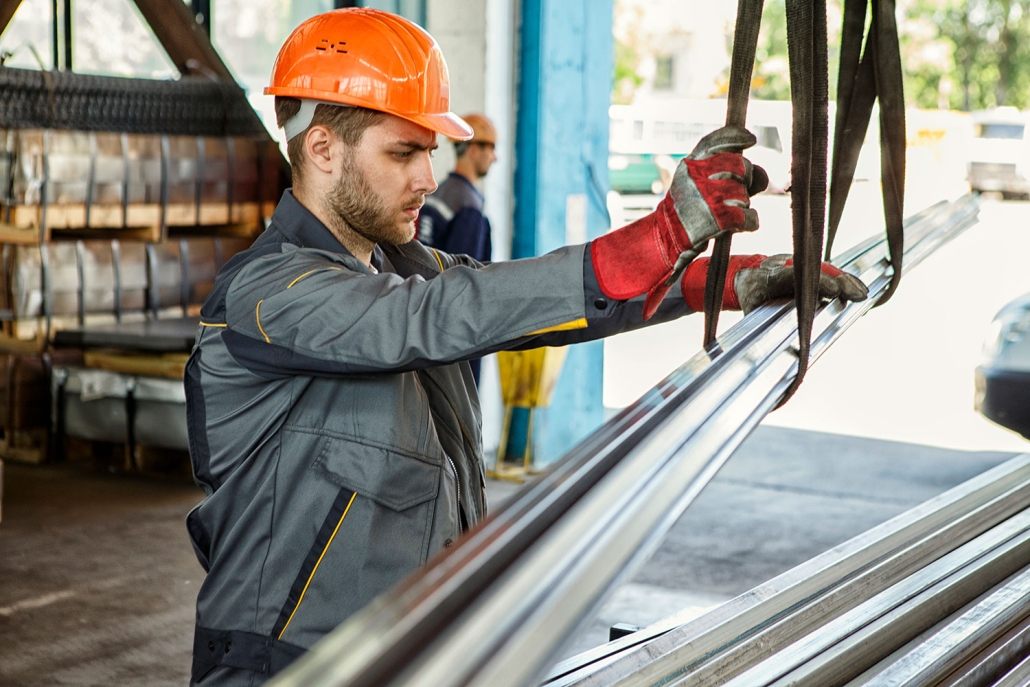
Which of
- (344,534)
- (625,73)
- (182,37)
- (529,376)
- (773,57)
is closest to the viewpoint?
(344,534)

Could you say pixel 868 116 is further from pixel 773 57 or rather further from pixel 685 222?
pixel 773 57

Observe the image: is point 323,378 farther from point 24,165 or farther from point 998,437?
point 998,437

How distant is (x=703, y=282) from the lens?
6.32 ft

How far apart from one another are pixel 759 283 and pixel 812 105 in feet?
1.24

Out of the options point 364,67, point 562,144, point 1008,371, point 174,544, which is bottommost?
point 174,544

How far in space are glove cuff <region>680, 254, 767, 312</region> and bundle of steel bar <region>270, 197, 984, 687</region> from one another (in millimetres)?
552

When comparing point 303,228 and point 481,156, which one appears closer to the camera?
point 303,228

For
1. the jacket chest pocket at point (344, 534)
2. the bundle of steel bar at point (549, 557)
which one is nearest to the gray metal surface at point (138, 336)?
the jacket chest pocket at point (344, 534)

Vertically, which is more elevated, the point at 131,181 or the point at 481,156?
the point at 481,156

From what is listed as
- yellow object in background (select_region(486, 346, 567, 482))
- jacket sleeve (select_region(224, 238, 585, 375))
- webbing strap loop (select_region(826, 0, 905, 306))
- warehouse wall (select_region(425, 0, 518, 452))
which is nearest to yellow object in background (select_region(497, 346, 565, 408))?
yellow object in background (select_region(486, 346, 567, 482))

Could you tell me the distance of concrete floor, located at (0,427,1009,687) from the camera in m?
3.94

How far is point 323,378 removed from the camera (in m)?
1.64

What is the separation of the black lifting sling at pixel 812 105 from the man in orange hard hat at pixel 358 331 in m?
0.08

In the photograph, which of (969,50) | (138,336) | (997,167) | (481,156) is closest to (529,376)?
(481,156)
